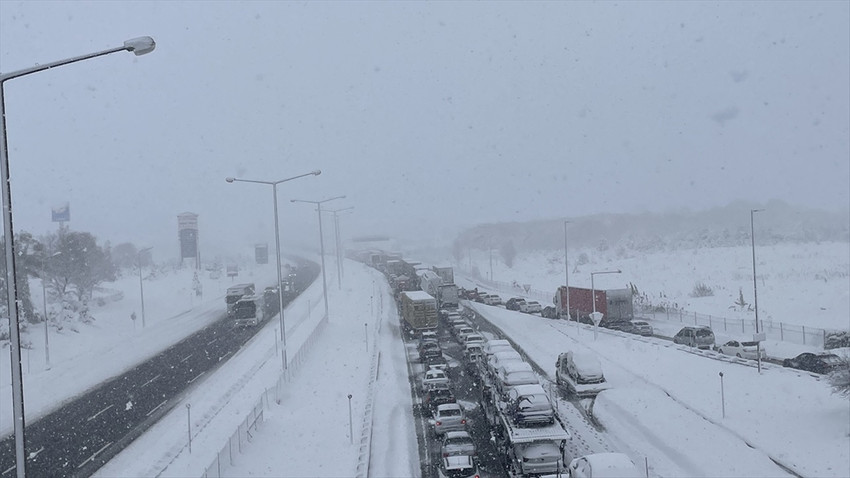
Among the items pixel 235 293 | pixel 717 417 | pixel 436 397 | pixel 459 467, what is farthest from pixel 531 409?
pixel 235 293

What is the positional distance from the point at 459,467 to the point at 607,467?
4609 millimetres

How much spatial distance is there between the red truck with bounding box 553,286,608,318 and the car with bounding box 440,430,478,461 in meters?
30.1

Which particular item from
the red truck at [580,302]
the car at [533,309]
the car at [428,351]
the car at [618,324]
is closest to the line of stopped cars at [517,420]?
the car at [428,351]

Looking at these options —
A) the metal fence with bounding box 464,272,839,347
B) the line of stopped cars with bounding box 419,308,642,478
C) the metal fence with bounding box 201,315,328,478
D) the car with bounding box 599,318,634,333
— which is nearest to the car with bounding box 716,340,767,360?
the metal fence with bounding box 464,272,839,347

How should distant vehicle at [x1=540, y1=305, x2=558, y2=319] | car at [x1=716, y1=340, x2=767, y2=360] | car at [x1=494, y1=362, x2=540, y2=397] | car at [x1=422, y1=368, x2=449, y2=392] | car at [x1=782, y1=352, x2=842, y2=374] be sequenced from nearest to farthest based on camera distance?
car at [x1=494, y1=362, x2=540, y2=397], car at [x1=422, y1=368, x2=449, y2=392], car at [x1=782, y1=352, x2=842, y2=374], car at [x1=716, y1=340, x2=767, y2=360], distant vehicle at [x1=540, y1=305, x2=558, y2=319]

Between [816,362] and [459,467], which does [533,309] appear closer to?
[816,362]

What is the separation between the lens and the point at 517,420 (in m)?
18.5

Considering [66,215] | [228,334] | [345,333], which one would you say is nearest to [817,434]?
[345,333]

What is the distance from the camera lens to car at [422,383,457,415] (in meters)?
→ 25.6

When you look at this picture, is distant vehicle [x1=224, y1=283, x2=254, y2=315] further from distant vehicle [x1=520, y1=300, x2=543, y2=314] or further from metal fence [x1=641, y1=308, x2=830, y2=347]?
metal fence [x1=641, y1=308, x2=830, y2=347]

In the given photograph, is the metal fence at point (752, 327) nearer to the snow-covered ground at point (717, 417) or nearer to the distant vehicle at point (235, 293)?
the snow-covered ground at point (717, 417)

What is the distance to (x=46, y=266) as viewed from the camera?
201 ft

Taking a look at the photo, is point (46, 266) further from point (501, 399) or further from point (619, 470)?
point (619, 470)

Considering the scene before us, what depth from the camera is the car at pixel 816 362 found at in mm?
28859
